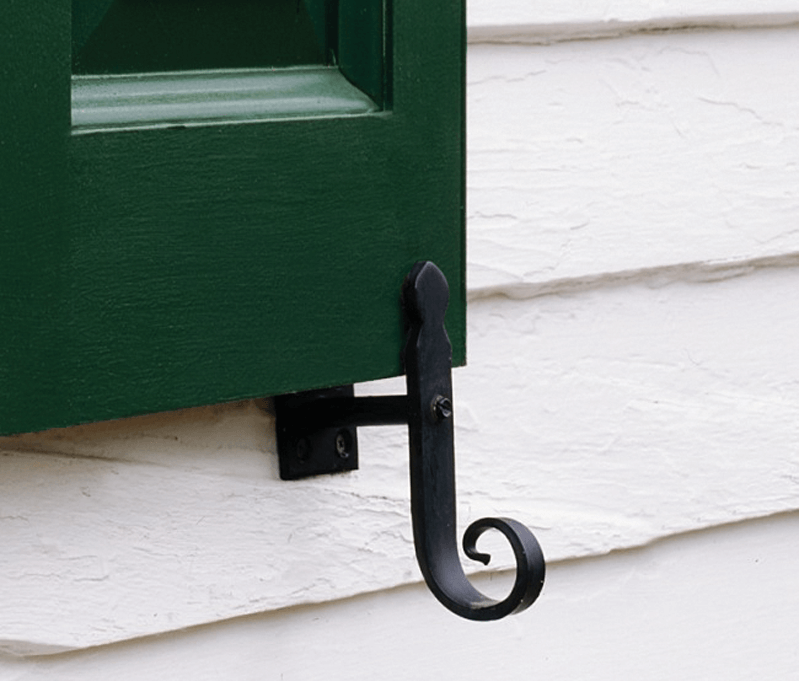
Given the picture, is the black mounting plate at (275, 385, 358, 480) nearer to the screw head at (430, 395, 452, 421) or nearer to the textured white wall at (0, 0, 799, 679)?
the textured white wall at (0, 0, 799, 679)

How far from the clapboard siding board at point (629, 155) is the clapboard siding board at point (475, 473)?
37 mm

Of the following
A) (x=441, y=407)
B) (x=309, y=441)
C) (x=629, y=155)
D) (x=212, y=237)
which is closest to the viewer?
(x=212, y=237)

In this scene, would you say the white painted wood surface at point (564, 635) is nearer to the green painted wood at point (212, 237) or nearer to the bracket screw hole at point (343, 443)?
the bracket screw hole at point (343, 443)

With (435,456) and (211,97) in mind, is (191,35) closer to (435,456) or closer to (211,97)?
(211,97)

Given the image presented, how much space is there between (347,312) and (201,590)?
0.26 meters

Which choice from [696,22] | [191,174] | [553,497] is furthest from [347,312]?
[696,22]

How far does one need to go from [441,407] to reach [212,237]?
20 centimetres

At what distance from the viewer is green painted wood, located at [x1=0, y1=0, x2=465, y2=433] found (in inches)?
31.3

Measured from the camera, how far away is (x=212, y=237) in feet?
2.81

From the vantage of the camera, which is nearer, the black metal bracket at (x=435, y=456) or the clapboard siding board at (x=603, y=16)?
the black metal bracket at (x=435, y=456)

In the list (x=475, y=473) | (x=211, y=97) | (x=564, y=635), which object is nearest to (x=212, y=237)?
(x=211, y=97)

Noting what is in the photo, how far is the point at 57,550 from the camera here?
992 mm

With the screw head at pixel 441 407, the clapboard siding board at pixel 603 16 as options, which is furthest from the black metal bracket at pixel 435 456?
the clapboard siding board at pixel 603 16

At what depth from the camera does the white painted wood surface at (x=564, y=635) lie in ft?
3.53
